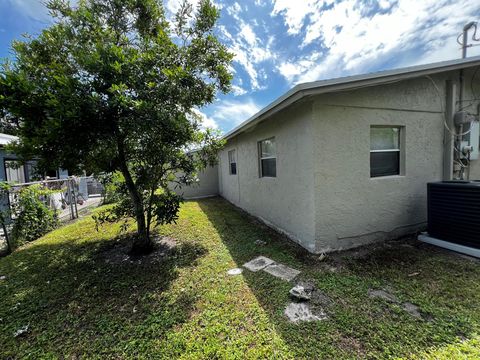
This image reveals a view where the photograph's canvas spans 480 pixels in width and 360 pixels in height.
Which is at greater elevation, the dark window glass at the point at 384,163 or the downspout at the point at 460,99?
the downspout at the point at 460,99

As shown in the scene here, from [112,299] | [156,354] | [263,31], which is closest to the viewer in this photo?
[156,354]

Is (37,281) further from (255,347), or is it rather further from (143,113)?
(255,347)

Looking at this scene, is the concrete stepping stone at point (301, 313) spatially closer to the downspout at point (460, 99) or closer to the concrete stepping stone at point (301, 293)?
the concrete stepping stone at point (301, 293)

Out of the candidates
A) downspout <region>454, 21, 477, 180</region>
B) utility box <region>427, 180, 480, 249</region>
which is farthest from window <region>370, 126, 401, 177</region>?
downspout <region>454, 21, 477, 180</region>

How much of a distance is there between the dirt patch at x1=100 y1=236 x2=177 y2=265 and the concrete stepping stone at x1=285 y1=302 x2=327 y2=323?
108 inches

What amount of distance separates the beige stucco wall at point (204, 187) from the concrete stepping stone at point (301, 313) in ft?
32.1

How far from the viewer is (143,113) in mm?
3107

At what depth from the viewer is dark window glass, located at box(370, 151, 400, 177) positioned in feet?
13.6

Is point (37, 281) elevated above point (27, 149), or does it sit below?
below

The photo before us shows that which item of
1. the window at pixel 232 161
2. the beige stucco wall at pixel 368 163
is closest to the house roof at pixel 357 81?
the beige stucco wall at pixel 368 163

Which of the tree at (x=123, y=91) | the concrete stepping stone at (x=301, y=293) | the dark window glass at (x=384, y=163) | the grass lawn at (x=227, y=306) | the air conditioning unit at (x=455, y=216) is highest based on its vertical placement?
the tree at (x=123, y=91)

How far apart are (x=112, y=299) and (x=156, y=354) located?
4.57ft

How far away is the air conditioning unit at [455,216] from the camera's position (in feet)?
11.4

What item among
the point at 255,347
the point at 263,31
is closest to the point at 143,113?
the point at 255,347
